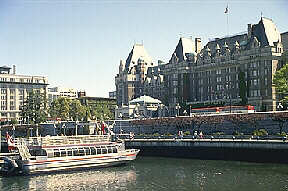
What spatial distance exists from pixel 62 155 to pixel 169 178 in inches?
771

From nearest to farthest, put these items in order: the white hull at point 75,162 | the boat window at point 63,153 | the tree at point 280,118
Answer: the white hull at point 75,162, the boat window at point 63,153, the tree at point 280,118

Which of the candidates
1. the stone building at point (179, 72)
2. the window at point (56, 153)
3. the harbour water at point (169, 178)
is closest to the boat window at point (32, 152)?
the window at point (56, 153)

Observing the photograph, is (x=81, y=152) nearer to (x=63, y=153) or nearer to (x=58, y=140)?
(x=63, y=153)

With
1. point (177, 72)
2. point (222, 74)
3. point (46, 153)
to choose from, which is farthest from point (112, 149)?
point (177, 72)

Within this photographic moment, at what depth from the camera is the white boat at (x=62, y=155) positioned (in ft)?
223

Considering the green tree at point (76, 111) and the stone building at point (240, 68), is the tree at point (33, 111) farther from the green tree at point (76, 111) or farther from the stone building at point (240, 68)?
the stone building at point (240, 68)

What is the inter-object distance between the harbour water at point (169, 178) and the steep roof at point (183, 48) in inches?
3763

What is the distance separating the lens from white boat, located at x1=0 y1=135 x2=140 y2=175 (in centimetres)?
6806

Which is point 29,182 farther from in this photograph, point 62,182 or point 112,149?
point 112,149

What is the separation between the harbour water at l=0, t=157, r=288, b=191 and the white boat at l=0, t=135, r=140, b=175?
5.57 ft

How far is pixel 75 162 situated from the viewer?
A: 238ft

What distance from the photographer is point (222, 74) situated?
151625mm

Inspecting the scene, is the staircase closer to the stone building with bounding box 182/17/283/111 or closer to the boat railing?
the boat railing

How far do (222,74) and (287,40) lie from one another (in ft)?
77.1
